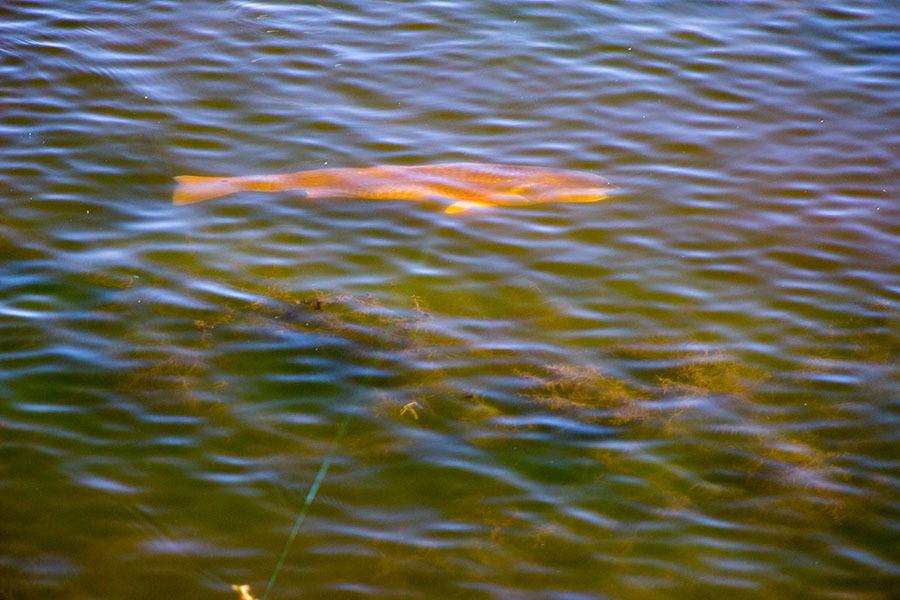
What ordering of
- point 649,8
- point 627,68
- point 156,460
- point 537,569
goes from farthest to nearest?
point 649,8 < point 627,68 < point 156,460 < point 537,569

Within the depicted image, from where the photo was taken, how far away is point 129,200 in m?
6.42

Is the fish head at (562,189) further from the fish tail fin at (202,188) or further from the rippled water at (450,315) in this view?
the fish tail fin at (202,188)

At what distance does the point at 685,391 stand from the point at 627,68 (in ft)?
13.4

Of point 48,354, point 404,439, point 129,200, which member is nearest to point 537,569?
point 404,439

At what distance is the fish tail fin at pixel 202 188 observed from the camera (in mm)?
6465

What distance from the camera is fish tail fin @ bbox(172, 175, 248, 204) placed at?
6.46 meters

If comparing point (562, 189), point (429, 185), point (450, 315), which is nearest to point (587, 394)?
point (450, 315)

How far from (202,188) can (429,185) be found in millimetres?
1530

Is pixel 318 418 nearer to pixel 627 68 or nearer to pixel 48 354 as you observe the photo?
pixel 48 354

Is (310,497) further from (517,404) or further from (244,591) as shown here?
(517,404)

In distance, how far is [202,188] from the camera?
6.53 m

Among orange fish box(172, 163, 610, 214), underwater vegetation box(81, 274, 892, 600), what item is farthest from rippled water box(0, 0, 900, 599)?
orange fish box(172, 163, 610, 214)

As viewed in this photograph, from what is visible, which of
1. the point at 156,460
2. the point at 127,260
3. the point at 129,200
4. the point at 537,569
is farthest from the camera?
the point at 129,200

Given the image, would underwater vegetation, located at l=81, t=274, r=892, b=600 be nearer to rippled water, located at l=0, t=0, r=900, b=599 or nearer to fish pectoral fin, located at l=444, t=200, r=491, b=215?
rippled water, located at l=0, t=0, r=900, b=599
